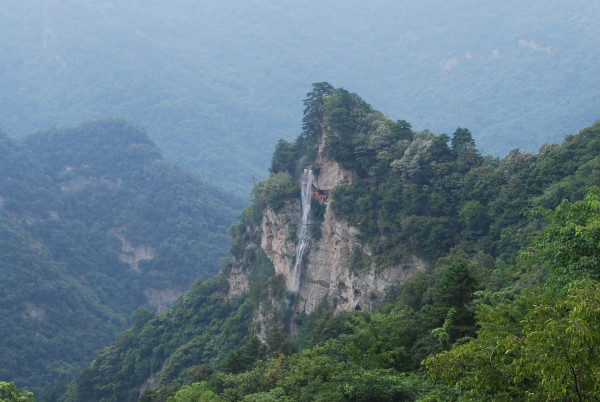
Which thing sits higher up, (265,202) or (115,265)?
(115,265)

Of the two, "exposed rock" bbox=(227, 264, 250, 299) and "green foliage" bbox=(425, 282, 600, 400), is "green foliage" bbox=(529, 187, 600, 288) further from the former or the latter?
"exposed rock" bbox=(227, 264, 250, 299)

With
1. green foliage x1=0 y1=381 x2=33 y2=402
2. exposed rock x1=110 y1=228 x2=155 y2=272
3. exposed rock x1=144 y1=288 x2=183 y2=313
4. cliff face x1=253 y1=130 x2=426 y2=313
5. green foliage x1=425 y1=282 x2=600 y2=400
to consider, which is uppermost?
exposed rock x1=110 y1=228 x2=155 y2=272

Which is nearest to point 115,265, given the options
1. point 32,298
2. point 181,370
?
point 32,298

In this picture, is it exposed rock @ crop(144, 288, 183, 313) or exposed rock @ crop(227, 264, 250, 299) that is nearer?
exposed rock @ crop(227, 264, 250, 299)

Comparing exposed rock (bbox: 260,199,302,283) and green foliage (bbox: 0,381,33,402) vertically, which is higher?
exposed rock (bbox: 260,199,302,283)

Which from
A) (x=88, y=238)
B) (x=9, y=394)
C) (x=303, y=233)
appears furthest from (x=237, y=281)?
(x=88, y=238)

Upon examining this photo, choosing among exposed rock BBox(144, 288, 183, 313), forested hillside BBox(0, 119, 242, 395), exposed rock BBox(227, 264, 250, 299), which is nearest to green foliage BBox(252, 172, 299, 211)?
exposed rock BBox(227, 264, 250, 299)

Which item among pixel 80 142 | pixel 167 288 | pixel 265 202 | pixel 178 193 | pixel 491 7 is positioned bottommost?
pixel 265 202

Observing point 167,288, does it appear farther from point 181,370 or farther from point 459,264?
point 459,264
